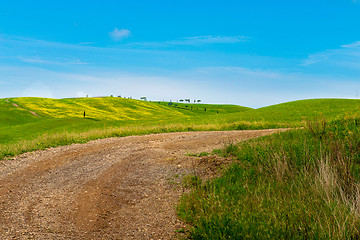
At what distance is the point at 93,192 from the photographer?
8547mm

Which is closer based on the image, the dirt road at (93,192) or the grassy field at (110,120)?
the dirt road at (93,192)

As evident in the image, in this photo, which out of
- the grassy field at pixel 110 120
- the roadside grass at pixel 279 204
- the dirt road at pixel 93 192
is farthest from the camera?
the grassy field at pixel 110 120

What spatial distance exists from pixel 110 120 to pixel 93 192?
3814 cm

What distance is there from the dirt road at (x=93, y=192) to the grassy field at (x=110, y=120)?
3.68 m

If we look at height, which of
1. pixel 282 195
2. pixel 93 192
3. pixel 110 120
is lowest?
pixel 93 192

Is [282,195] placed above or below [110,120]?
above

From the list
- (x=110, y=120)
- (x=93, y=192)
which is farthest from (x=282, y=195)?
(x=110, y=120)

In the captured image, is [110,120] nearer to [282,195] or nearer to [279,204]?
[282,195]

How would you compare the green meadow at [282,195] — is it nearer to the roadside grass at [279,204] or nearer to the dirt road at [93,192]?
the roadside grass at [279,204]

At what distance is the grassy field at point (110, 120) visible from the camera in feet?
63.6

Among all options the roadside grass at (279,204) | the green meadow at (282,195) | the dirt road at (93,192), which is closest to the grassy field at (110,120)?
the dirt road at (93,192)

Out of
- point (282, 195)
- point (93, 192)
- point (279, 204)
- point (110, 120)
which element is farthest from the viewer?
point (110, 120)

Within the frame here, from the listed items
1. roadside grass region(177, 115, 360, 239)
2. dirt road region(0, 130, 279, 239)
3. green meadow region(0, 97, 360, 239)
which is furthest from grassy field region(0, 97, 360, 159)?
roadside grass region(177, 115, 360, 239)

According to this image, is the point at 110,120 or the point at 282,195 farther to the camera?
the point at 110,120
